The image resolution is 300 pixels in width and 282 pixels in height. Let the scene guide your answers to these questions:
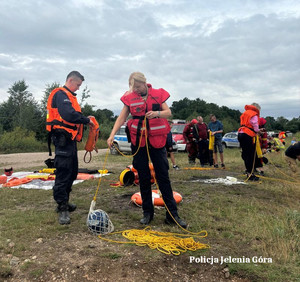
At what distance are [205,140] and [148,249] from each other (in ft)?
25.9

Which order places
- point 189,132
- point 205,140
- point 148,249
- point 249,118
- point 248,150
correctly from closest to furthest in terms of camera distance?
point 148,249 → point 249,118 → point 248,150 → point 205,140 → point 189,132

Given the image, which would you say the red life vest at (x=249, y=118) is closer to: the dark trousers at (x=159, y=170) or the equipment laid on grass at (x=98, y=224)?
the dark trousers at (x=159, y=170)

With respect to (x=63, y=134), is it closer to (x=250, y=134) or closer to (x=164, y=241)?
(x=164, y=241)

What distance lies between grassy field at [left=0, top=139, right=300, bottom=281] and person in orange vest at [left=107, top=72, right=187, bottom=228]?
1.46 feet

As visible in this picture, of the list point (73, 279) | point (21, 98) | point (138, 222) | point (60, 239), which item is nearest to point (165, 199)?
point (138, 222)

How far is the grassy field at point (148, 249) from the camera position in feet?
8.55

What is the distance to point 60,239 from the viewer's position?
3.26 m

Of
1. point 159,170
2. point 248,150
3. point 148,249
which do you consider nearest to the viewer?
point 148,249

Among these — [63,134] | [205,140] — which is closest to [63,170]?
[63,134]

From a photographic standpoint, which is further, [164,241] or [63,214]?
[63,214]

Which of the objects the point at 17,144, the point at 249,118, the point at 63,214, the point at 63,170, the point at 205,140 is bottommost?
the point at 63,214

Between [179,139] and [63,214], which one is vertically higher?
[179,139]

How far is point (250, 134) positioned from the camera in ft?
23.7

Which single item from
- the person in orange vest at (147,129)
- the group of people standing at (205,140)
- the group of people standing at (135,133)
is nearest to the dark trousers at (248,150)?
the group of people standing at (205,140)
